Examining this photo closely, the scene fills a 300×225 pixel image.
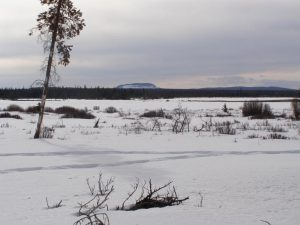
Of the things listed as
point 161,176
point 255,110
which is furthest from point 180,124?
point 161,176

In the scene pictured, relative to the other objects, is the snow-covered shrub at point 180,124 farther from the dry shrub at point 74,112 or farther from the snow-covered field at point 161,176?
the dry shrub at point 74,112

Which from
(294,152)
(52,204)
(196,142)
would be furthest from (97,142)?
(52,204)

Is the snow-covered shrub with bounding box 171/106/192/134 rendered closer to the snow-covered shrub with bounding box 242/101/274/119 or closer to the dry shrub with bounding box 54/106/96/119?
the dry shrub with bounding box 54/106/96/119

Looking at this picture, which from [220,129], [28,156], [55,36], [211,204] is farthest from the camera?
[220,129]

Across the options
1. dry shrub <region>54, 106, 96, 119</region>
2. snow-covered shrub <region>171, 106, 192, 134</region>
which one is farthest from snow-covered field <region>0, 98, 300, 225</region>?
dry shrub <region>54, 106, 96, 119</region>

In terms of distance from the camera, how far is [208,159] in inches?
385

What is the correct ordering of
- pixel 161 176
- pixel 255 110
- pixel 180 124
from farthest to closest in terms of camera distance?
1. pixel 255 110
2. pixel 180 124
3. pixel 161 176

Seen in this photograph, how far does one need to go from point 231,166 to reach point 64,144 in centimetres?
649

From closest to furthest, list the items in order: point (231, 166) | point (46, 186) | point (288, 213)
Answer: point (288, 213), point (46, 186), point (231, 166)

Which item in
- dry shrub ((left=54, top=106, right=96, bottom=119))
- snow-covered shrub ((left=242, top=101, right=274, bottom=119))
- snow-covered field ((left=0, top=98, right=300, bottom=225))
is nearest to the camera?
snow-covered field ((left=0, top=98, right=300, bottom=225))

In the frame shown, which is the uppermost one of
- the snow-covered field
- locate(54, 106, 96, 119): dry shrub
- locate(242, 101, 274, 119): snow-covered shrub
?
locate(242, 101, 274, 119): snow-covered shrub

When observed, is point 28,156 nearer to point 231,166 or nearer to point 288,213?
point 231,166

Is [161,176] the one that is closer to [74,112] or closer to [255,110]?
[255,110]

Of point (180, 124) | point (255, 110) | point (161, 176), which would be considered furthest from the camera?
point (255, 110)
